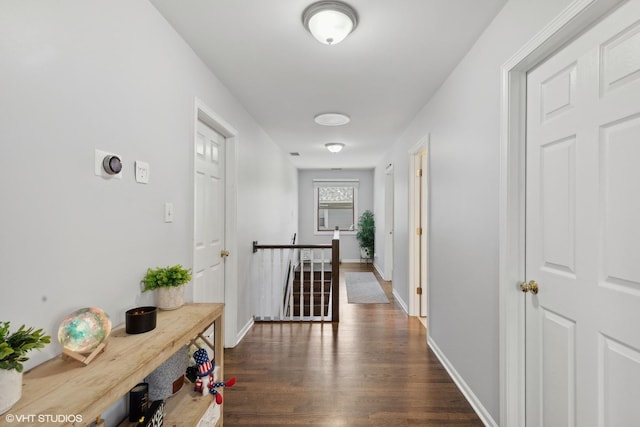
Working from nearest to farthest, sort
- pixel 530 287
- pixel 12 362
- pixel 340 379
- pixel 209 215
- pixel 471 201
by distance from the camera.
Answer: pixel 12 362 → pixel 530 287 → pixel 471 201 → pixel 340 379 → pixel 209 215

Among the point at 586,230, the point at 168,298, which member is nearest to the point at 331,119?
the point at 168,298

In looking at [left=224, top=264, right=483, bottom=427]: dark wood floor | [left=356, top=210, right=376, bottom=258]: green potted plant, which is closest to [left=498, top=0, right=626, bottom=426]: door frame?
[left=224, top=264, right=483, bottom=427]: dark wood floor

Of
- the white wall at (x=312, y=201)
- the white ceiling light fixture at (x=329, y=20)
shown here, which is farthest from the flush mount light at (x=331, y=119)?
the white wall at (x=312, y=201)

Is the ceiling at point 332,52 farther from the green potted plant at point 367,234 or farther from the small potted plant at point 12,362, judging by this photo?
the green potted plant at point 367,234

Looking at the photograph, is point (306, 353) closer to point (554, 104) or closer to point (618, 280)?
point (618, 280)

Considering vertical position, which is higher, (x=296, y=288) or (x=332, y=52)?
(x=332, y=52)

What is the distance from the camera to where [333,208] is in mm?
8344

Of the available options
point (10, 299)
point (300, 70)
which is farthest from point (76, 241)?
point (300, 70)

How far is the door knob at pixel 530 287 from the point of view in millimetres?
1547

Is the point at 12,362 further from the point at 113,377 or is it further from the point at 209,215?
the point at 209,215

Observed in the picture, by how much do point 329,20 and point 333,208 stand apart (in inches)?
265

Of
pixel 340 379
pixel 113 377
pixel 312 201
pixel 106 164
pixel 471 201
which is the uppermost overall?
pixel 312 201

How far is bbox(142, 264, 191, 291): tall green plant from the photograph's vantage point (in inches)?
62.2

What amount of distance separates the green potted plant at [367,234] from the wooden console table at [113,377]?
6235mm
